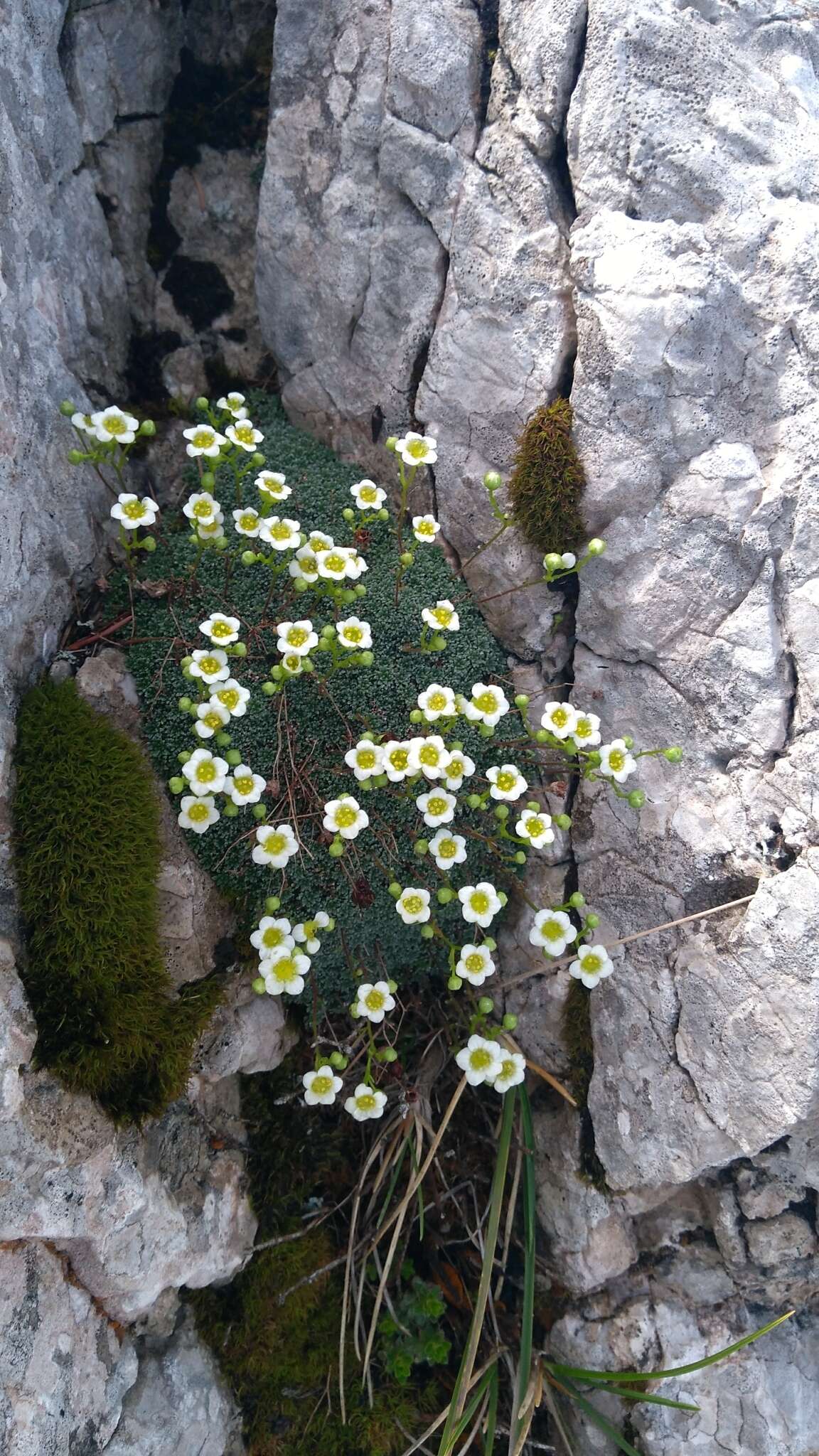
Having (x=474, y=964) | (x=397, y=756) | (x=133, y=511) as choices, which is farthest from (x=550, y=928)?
(x=133, y=511)

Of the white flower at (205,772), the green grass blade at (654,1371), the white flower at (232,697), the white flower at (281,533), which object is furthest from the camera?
the white flower at (281,533)

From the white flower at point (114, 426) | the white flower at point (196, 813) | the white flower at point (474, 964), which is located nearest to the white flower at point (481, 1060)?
the white flower at point (474, 964)

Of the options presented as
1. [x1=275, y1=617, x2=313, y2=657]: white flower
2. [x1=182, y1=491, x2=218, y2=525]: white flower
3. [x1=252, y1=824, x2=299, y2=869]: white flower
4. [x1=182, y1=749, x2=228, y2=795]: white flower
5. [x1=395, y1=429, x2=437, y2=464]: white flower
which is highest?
[x1=395, y1=429, x2=437, y2=464]: white flower

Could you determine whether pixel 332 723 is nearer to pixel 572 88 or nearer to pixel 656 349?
pixel 656 349

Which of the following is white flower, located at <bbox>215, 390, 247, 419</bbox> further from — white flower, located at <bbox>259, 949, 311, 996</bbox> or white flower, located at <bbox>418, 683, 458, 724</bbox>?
white flower, located at <bbox>259, 949, 311, 996</bbox>

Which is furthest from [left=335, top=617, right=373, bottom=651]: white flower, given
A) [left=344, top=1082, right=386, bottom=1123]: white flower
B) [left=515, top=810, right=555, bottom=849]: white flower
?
[left=344, top=1082, right=386, bottom=1123]: white flower

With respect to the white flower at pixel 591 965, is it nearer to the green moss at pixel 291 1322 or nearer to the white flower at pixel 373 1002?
the white flower at pixel 373 1002
